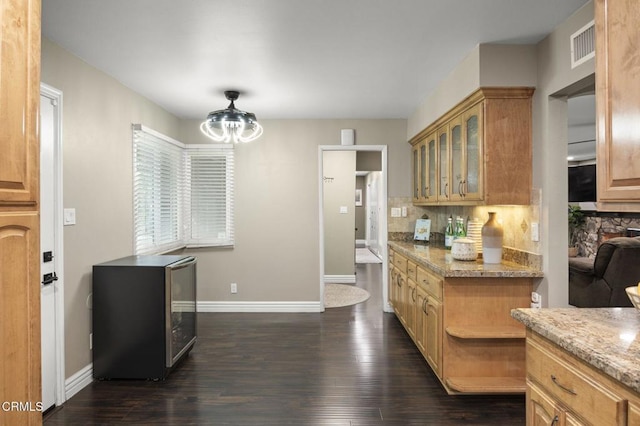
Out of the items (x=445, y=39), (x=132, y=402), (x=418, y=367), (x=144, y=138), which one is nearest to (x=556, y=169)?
(x=445, y=39)

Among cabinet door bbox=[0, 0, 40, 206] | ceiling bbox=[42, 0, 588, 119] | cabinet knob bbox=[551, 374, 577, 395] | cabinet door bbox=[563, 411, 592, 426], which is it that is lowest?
cabinet door bbox=[563, 411, 592, 426]

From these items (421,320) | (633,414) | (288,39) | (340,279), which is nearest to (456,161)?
(421,320)

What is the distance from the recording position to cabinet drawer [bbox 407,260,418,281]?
3.38 meters

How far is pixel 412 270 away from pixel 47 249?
9.56ft

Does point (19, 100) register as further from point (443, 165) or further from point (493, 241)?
point (443, 165)

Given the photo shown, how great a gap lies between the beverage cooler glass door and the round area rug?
7.01ft

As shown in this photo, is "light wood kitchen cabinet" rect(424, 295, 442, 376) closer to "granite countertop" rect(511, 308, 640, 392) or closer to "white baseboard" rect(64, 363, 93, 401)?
"granite countertop" rect(511, 308, 640, 392)

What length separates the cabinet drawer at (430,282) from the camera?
107 inches

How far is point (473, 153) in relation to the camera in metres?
2.88

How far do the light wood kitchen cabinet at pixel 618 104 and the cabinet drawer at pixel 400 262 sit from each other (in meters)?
2.45

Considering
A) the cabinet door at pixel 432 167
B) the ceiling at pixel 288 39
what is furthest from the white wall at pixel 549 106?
the cabinet door at pixel 432 167

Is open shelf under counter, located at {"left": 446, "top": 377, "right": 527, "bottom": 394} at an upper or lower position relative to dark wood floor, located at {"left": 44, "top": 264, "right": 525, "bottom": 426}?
upper

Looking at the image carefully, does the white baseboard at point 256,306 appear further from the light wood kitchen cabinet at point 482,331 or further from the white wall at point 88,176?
the light wood kitchen cabinet at point 482,331

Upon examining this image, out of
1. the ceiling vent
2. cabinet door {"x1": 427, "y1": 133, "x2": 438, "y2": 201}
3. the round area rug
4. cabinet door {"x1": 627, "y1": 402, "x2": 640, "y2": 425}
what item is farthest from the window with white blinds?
cabinet door {"x1": 627, "y1": 402, "x2": 640, "y2": 425}
